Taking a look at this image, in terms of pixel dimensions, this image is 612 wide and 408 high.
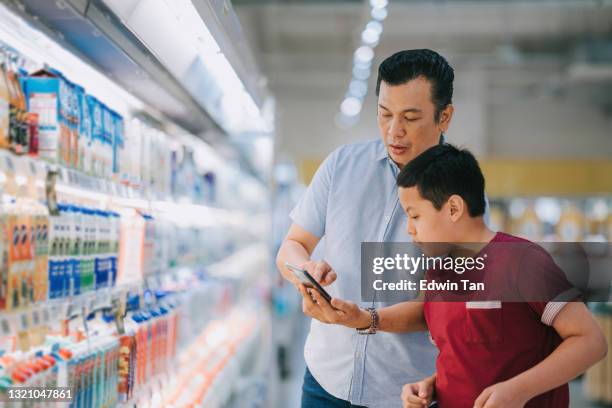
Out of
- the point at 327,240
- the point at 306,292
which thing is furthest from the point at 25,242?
the point at 327,240

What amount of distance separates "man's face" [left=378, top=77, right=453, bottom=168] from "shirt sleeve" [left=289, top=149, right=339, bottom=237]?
1.05 feet

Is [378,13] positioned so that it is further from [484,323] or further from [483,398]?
[483,398]

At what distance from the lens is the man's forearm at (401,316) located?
76.9 inches

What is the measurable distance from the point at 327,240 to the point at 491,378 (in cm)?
74

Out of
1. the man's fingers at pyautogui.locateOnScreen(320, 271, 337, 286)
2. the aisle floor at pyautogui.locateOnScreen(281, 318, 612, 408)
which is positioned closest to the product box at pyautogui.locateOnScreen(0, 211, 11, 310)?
the man's fingers at pyautogui.locateOnScreen(320, 271, 337, 286)

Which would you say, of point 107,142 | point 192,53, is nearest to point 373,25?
point 192,53

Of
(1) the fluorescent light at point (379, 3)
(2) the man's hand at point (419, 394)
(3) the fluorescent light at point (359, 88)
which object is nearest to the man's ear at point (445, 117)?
(2) the man's hand at point (419, 394)

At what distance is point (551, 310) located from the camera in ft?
4.93

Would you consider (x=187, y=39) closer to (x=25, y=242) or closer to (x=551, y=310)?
(x=25, y=242)

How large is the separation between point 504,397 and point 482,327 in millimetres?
169

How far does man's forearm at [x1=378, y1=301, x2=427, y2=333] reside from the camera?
6.41 ft

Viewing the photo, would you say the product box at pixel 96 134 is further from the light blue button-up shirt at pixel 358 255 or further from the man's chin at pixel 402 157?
the man's chin at pixel 402 157

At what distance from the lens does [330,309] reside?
5.95ft

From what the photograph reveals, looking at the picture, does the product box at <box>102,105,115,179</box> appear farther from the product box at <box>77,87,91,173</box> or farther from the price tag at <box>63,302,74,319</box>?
the price tag at <box>63,302,74,319</box>
